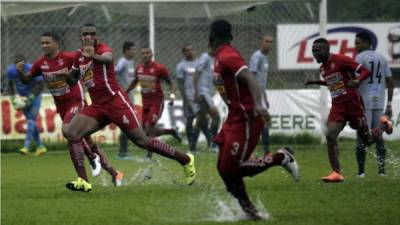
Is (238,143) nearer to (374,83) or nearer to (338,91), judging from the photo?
(338,91)

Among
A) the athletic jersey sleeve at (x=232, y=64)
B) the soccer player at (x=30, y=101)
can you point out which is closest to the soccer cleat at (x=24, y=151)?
the soccer player at (x=30, y=101)

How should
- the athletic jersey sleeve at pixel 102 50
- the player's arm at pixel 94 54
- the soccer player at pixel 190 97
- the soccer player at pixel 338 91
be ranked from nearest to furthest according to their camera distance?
1. the player's arm at pixel 94 54
2. the athletic jersey sleeve at pixel 102 50
3. the soccer player at pixel 338 91
4. the soccer player at pixel 190 97

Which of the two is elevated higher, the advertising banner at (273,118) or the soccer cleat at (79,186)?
the soccer cleat at (79,186)

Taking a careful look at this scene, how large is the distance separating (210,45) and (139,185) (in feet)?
14.0

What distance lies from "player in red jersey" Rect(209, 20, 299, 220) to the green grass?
42 centimetres

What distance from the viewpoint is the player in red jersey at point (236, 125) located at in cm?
966

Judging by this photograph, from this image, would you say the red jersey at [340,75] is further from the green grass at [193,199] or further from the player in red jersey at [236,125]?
the player in red jersey at [236,125]

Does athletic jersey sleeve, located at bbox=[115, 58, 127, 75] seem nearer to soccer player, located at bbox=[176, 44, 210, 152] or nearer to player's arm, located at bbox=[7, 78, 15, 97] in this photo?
soccer player, located at bbox=[176, 44, 210, 152]

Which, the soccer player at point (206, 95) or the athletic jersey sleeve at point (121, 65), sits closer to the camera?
the athletic jersey sleeve at point (121, 65)

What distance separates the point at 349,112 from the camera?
44.8 feet

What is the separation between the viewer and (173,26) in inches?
971

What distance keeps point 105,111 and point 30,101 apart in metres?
8.79

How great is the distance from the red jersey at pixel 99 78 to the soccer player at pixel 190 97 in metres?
8.40

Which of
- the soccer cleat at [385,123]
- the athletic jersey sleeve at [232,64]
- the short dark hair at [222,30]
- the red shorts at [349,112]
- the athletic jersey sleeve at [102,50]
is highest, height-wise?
the short dark hair at [222,30]
